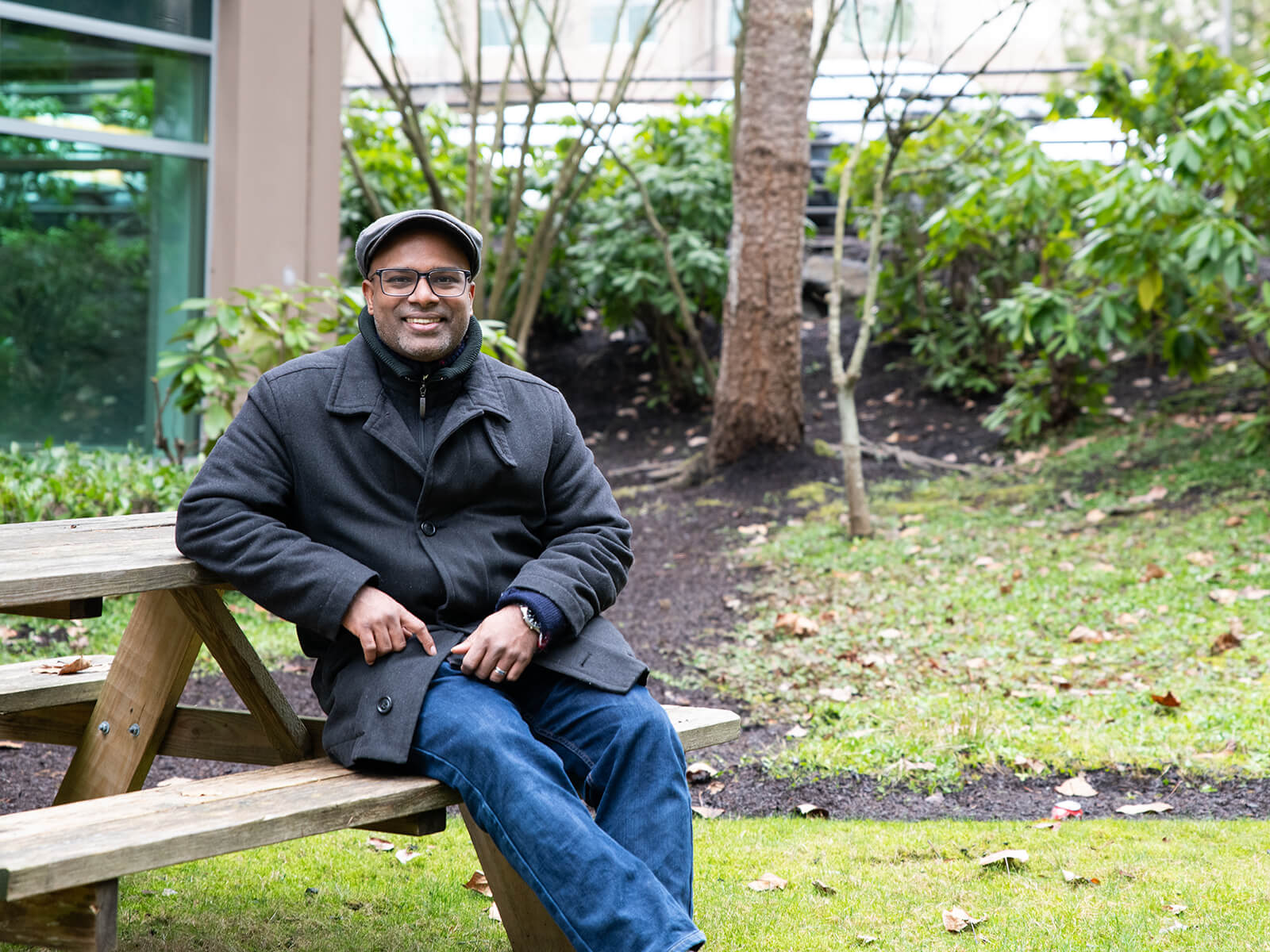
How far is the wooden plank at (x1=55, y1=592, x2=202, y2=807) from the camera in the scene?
281cm

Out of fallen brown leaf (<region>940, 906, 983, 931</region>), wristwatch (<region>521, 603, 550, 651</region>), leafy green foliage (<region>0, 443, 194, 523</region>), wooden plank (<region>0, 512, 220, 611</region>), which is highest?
wooden plank (<region>0, 512, 220, 611</region>)

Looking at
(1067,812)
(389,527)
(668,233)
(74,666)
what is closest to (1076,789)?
(1067,812)

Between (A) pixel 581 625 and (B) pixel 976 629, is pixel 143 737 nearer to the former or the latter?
(A) pixel 581 625

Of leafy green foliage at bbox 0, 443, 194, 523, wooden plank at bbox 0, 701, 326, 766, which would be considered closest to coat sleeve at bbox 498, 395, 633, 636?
wooden plank at bbox 0, 701, 326, 766

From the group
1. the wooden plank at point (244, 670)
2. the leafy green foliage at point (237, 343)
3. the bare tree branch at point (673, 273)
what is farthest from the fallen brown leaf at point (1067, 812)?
the bare tree branch at point (673, 273)

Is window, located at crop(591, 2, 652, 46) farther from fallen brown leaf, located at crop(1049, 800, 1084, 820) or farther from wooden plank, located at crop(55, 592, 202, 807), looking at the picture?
wooden plank, located at crop(55, 592, 202, 807)

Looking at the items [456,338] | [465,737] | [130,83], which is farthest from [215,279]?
[465,737]

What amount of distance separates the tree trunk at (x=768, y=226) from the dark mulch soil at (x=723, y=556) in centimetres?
51

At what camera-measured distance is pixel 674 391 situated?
12.8 metres

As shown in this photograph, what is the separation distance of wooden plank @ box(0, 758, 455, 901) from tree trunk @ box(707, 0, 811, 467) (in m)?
7.12

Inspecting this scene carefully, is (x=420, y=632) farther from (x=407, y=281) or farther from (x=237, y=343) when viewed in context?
(x=237, y=343)

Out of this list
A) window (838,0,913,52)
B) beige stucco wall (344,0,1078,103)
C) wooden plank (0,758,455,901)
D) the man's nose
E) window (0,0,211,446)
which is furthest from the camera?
beige stucco wall (344,0,1078,103)

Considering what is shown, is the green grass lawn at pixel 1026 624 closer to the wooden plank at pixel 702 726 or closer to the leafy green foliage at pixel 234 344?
the wooden plank at pixel 702 726

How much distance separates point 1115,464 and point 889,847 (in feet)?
20.6
